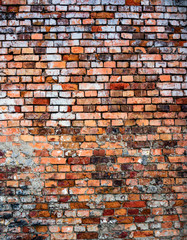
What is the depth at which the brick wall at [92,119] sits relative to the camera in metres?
1.91

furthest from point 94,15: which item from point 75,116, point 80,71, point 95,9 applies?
point 75,116

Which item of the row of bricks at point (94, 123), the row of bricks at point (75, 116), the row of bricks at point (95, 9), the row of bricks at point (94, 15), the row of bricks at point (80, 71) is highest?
the row of bricks at point (95, 9)

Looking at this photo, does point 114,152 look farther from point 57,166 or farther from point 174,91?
point 174,91

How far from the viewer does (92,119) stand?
1958 millimetres

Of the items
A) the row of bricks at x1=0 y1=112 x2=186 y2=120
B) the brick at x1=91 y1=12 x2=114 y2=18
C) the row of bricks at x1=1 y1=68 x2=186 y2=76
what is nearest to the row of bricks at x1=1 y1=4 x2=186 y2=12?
the brick at x1=91 y1=12 x2=114 y2=18

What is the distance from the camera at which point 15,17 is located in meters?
1.97

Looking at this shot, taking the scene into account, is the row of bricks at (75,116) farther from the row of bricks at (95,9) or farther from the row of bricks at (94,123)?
the row of bricks at (95,9)

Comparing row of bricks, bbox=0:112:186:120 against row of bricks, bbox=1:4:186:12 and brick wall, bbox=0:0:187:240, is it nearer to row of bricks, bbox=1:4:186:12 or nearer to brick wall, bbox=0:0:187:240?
brick wall, bbox=0:0:187:240

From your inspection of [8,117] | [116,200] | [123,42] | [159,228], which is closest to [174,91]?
[123,42]

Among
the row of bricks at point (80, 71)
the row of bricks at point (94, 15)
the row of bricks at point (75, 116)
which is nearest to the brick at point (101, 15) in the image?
the row of bricks at point (94, 15)

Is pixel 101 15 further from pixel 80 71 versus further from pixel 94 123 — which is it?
pixel 94 123

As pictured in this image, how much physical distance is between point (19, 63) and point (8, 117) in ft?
1.94

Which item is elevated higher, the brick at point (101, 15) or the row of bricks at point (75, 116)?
the brick at point (101, 15)

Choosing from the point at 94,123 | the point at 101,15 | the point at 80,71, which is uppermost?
the point at 101,15
